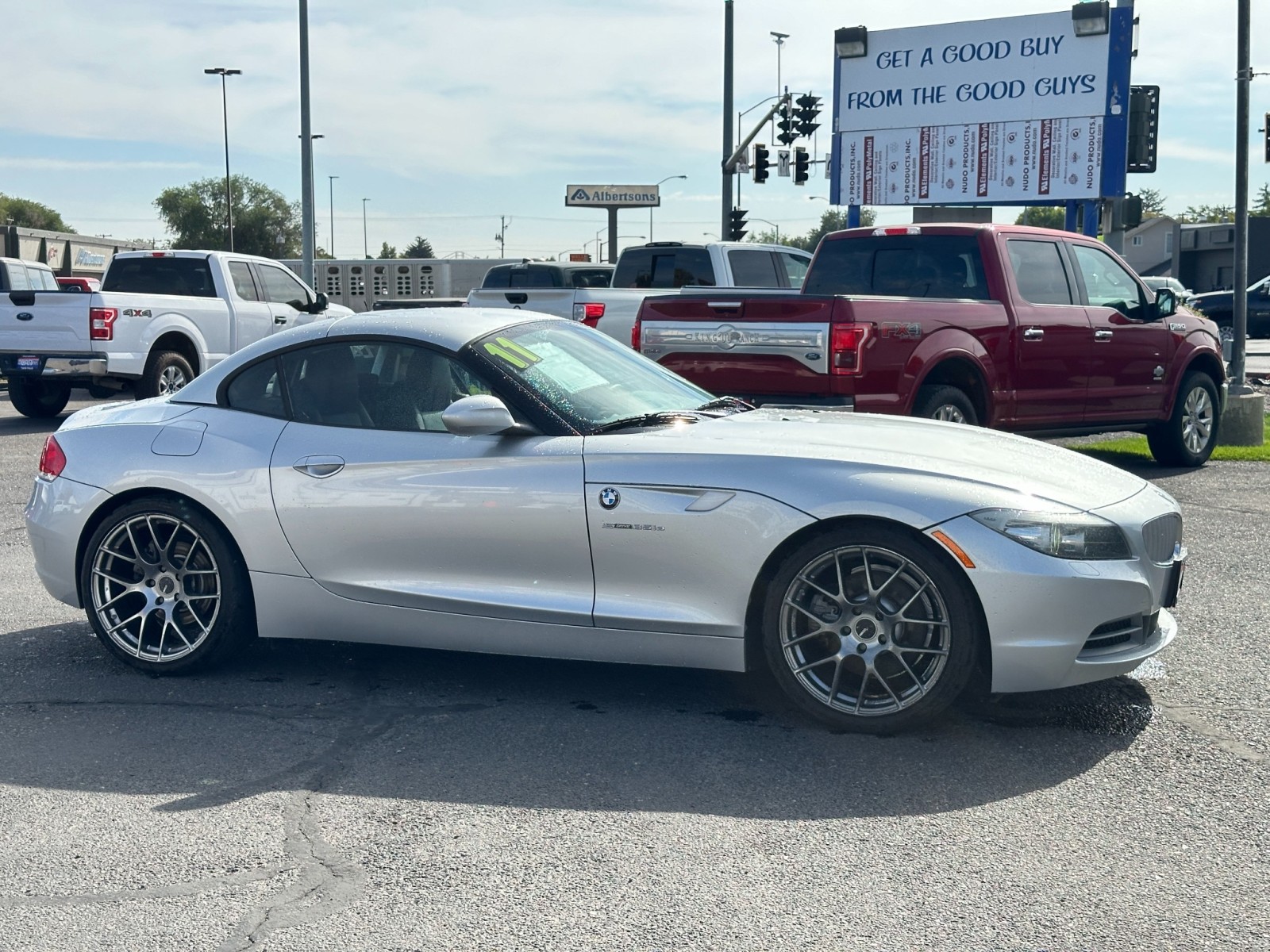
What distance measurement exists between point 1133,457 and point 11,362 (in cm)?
1248

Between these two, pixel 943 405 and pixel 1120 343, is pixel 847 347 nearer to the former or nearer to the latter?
pixel 943 405

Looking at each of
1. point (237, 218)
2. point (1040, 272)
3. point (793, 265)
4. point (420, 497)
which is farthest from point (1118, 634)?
point (237, 218)

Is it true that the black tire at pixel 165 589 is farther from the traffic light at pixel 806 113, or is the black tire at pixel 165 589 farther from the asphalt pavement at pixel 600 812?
the traffic light at pixel 806 113

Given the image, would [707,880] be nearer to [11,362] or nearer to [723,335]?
[723,335]

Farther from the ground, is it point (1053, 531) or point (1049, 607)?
point (1053, 531)

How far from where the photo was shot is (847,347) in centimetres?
903

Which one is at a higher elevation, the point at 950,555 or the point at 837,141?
the point at 837,141

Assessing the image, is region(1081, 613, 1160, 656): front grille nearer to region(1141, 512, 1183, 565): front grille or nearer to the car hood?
region(1141, 512, 1183, 565): front grille

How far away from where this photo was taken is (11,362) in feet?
53.7

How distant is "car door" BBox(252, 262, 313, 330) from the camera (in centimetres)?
1850

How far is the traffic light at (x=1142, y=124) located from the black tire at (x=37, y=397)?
16.0 meters

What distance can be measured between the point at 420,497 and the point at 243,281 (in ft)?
45.6

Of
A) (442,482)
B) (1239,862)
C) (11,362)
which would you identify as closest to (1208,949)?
(1239,862)

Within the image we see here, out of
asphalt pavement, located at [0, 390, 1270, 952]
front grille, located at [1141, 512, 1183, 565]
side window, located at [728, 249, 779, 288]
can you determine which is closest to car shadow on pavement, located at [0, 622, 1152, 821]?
asphalt pavement, located at [0, 390, 1270, 952]
